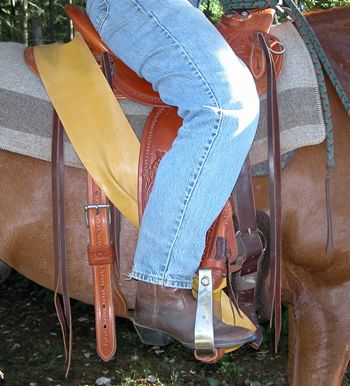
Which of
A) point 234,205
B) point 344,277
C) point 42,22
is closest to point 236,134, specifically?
point 234,205

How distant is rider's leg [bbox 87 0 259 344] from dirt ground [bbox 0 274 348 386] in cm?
200

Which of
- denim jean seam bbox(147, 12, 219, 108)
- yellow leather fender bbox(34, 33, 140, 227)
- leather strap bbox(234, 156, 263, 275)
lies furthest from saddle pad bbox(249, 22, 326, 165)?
yellow leather fender bbox(34, 33, 140, 227)

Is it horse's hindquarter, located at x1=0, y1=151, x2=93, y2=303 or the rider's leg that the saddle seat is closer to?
the rider's leg

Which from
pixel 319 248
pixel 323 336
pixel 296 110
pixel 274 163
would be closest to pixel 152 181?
pixel 274 163

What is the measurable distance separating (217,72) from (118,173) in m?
0.54

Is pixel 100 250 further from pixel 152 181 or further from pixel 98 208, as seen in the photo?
pixel 152 181

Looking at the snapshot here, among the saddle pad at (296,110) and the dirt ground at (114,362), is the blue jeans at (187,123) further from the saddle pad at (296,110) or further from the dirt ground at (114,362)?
the dirt ground at (114,362)

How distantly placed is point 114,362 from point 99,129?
2.48 meters

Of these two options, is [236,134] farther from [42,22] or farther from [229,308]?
[42,22]

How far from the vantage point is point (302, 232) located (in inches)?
76.3

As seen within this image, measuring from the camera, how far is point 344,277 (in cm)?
197

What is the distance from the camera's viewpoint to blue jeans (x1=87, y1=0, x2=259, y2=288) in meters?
1.56

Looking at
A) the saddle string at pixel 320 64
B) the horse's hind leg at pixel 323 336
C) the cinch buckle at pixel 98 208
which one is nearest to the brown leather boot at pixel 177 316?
the cinch buckle at pixel 98 208

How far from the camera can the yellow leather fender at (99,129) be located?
180 centimetres
